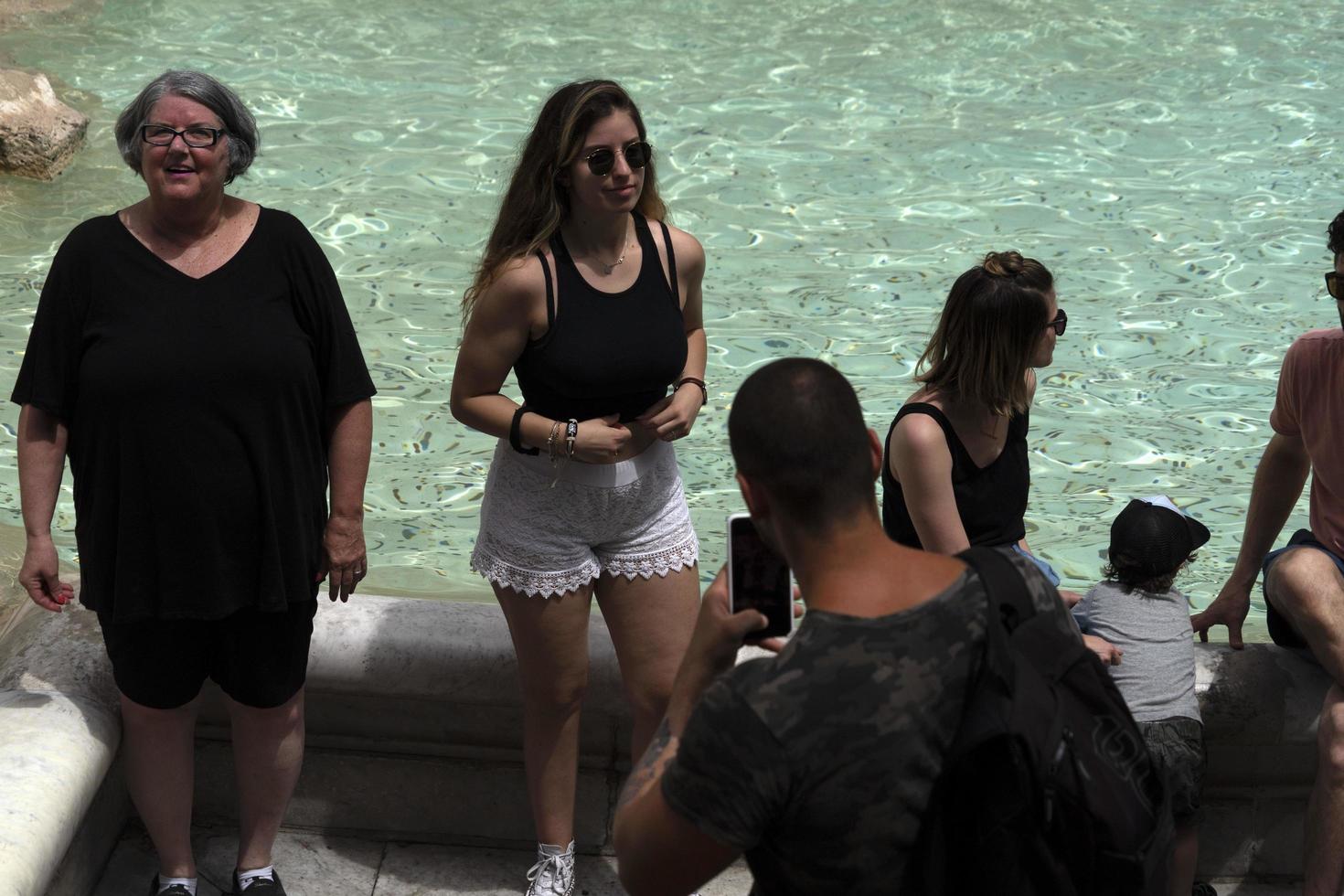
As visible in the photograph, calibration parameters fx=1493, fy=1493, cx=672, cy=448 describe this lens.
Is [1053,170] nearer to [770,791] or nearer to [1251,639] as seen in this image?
[1251,639]

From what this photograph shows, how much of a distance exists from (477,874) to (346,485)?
3.46 ft

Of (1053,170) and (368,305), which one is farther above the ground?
(1053,170)

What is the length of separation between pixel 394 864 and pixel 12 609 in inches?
52.3

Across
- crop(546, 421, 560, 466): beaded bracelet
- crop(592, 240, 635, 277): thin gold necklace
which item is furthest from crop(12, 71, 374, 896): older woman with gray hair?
crop(592, 240, 635, 277): thin gold necklace

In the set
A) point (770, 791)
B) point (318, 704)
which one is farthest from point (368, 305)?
point (770, 791)

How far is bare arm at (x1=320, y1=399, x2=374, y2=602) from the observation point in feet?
10.6

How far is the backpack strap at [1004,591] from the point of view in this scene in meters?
1.90

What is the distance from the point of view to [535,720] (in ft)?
11.2

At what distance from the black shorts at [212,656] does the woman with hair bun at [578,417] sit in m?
0.47

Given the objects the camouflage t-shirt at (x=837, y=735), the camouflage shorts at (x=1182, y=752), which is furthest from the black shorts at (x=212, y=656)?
the camouflage shorts at (x=1182, y=752)

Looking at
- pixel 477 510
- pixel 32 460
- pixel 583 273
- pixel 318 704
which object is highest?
pixel 583 273

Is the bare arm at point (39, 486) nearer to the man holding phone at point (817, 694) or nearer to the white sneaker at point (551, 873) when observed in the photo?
the white sneaker at point (551, 873)

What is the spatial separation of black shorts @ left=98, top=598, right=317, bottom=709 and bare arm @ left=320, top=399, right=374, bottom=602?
0.11m

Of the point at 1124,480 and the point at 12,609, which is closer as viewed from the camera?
the point at 12,609
